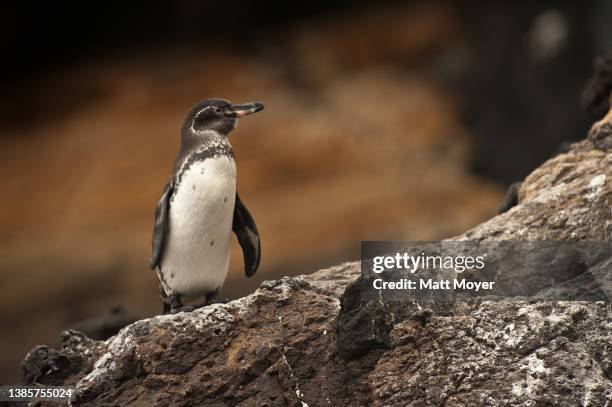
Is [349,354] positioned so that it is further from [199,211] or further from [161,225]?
[161,225]

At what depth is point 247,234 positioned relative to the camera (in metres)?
5.04

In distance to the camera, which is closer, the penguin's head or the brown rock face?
the brown rock face

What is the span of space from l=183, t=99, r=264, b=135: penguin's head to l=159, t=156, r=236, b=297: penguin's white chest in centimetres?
22

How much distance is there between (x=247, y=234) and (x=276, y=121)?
804cm

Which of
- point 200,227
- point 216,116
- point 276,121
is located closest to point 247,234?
point 200,227

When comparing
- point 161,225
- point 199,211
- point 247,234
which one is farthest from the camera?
point 247,234

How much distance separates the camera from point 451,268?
3.92 metres

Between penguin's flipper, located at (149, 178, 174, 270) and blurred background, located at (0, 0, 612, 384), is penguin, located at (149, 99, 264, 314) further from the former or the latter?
blurred background, located at (0, 0, 612, 384)

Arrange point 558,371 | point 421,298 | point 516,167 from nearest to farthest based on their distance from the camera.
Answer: point 558,371 → point 421,298 → point 516,167

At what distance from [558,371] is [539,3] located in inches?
361

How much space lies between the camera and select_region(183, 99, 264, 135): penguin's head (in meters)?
4.86

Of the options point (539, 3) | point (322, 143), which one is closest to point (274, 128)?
point (322, 143)

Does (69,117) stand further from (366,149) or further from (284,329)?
(284,329)

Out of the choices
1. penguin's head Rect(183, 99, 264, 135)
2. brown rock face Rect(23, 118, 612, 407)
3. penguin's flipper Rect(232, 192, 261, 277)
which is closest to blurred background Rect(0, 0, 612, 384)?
penguin's flipper Rect(232, 192, 261, 277)
